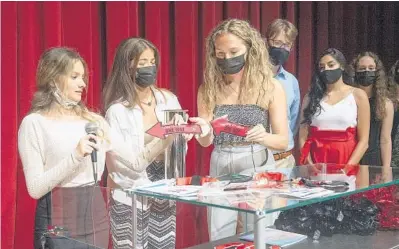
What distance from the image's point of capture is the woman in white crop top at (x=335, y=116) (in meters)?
3.22

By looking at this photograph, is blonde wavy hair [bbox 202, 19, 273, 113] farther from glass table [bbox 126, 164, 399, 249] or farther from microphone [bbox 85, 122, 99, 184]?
microphone [bbox 85, 122, 99, 184]

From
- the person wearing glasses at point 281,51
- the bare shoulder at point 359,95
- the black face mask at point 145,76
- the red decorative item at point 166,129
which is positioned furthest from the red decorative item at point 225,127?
the bare shoulder at point 359,95

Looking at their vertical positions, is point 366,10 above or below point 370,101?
above

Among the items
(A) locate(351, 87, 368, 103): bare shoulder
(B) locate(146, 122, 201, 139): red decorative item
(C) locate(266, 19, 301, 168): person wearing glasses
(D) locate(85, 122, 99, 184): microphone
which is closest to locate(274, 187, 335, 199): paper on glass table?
(B) locate(146, 122, 201, 139): red decorative item

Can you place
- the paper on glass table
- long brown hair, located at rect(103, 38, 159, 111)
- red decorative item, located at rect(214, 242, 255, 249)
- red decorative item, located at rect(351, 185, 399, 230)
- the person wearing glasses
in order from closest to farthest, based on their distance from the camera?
the paper on glass table → red decorative item, located at rect(214, 242, 255, 249) → red decorative item, located at rect(351, 185, 399, 230) → long brown hair, located at rect(103, 38, 159, 111) → the person wearing glasses

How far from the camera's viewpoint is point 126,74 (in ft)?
8.29

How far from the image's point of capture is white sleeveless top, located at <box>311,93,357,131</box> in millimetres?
3215

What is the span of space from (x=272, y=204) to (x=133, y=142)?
105 cm

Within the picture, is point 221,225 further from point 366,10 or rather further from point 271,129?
point 366,10

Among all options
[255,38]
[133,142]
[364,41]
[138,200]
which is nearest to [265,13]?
[364,41]

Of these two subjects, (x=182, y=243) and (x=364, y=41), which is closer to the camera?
(x=182, y=243)

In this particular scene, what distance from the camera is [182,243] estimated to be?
213 cm

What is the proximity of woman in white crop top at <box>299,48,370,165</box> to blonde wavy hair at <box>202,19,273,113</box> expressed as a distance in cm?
61

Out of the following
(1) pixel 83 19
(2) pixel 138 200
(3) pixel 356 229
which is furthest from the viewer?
(1) pixel 83 19
